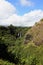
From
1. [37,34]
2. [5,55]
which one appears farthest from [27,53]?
[5,55]

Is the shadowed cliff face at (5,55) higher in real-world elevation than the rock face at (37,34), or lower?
lower

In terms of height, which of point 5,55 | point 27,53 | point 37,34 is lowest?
point 5,55

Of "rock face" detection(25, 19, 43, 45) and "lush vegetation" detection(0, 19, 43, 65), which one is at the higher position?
"rock face" detection(25, 19, 43, 45)

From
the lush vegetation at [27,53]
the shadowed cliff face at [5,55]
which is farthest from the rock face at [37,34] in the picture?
the shadowed cliff face at [5,55]

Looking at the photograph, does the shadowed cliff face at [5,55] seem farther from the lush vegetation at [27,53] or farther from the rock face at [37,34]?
the rock face at [37,34]

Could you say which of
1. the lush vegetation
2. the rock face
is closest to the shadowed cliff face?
the lush vegetation

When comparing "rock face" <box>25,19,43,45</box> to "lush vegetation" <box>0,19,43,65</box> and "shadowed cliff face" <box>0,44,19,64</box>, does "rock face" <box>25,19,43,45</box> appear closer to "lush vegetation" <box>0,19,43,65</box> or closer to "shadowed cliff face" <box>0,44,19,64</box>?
"lush vegetation" <box>0,19,43,65</box>

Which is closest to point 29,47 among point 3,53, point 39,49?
point 39,49

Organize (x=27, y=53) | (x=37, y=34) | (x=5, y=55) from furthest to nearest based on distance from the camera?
(x=5, y=55) → (x=37, y=34) → (x=27, y=53)

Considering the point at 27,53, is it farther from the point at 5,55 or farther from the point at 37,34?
the point at 5,55

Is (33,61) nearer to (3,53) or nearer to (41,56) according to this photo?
(41,56)

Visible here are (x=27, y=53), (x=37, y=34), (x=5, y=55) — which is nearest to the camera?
(x=27, y=53)

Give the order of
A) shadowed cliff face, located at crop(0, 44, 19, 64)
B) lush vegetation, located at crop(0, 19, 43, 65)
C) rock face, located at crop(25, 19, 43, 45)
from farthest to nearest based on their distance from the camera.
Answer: shadowed cliff face, located at crop(0, 44, 19, 64), rock face, located at crop(25, 19, 43, 45), lush vegetation, located at crop(0, 19, 43, 65)
